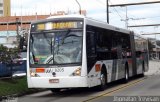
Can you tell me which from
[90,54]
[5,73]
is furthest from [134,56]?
[90,54]

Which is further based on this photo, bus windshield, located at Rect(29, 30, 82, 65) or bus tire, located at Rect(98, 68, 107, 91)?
bus tire, located at Rect(98, 68, 107, 91)

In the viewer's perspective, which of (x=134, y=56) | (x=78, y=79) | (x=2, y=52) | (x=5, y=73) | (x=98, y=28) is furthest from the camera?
(x=134, y=56)

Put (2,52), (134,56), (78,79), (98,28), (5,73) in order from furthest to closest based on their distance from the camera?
1. (134,56)
2. (5,73)
3. (2,52)
4. (98,28)
5. (78,79)

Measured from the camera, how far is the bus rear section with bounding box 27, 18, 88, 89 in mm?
18016

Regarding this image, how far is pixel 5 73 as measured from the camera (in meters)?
26.0

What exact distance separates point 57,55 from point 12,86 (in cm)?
427

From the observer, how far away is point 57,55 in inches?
722

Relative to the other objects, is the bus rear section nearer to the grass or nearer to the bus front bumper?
the bus front bumper

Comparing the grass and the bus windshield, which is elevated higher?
the bus windshield

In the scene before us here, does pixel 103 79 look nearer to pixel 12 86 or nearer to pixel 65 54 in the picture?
pixel 65 54

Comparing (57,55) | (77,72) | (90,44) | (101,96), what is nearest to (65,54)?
(57,55)

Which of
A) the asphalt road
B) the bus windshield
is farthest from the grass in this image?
the bus windshield

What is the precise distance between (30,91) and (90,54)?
14.2 ft

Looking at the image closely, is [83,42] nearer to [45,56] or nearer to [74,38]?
[74,38]
